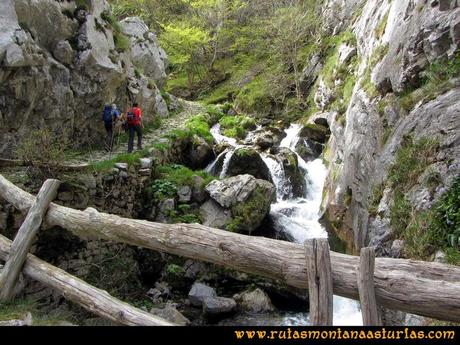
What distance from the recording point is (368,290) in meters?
2.85

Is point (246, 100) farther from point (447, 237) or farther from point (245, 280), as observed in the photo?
point (447, 237)

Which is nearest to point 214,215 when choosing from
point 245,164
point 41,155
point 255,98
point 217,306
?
point 217,306

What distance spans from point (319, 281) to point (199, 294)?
744cm

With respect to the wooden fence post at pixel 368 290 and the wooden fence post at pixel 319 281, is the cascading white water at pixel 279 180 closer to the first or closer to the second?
the wooden fence post at pixel 319 281

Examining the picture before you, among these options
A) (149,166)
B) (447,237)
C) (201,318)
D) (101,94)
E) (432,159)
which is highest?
(101,94)

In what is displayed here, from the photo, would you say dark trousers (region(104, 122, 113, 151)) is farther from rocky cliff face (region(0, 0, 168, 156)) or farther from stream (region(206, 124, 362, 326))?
stream (region(206, 124, 362, 326))

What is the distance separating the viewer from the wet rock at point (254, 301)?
9.81m

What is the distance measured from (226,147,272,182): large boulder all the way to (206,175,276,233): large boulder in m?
2.58

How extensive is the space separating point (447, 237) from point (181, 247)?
5.43 meters

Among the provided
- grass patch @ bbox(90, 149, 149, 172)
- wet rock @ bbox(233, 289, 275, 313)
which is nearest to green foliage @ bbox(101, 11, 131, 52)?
grass patch @ bbox(90, 149, 149, 172)

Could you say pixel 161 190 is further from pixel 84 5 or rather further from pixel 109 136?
pixel 84 5

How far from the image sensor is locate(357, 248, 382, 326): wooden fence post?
283cm

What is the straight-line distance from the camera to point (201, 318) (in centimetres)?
938

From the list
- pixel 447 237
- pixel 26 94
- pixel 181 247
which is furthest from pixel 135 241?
pixel 26 94
